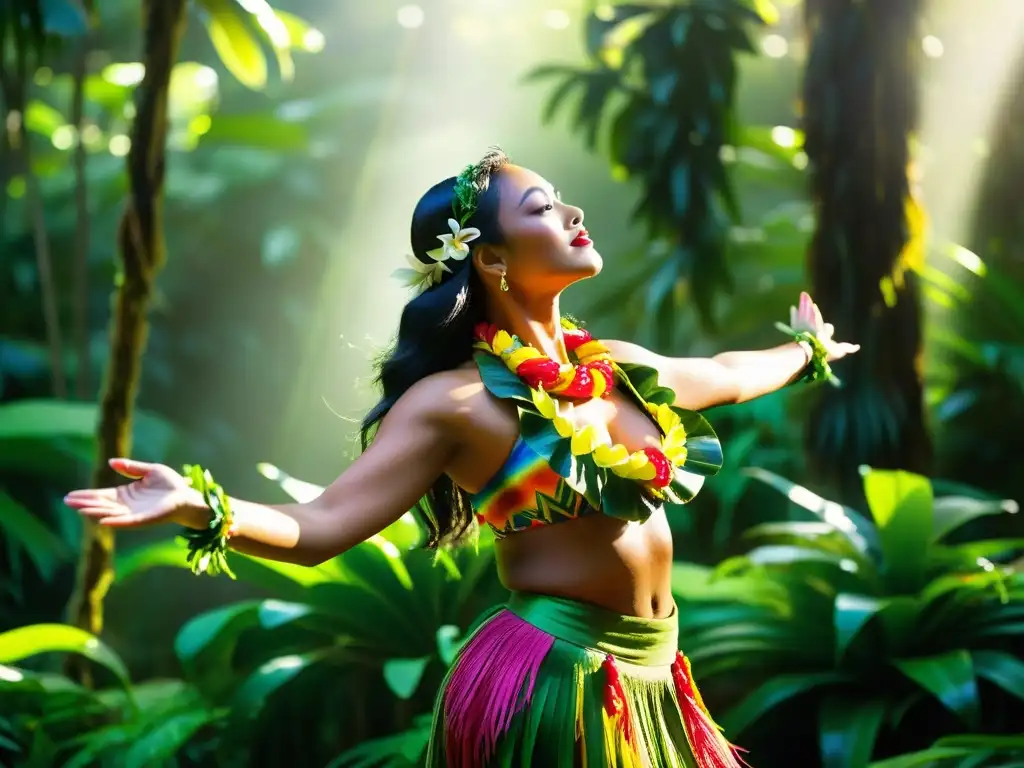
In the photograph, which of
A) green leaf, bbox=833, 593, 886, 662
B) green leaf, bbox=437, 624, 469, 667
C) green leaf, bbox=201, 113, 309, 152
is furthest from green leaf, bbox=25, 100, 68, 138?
green leaf, bbox=833, 593, 886, 662

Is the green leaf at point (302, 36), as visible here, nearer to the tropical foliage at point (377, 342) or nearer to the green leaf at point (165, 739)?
the tropical foliage at point (377, 342)

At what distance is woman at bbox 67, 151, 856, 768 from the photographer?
5.57 ft

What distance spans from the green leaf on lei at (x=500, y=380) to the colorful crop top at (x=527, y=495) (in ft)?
0.21

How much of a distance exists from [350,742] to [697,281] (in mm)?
2307

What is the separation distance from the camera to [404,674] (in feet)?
9.68

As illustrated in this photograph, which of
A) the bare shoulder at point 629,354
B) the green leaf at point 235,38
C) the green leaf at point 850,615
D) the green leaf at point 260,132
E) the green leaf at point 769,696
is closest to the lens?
the bare shoulder at point 629,354

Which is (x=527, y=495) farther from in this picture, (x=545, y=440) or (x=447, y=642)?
(x=447, y=642)

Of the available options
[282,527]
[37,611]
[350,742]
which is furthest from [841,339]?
[37,611]

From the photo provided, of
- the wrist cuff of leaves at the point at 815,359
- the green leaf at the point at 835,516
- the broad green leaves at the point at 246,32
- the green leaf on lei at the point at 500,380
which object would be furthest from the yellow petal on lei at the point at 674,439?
the broad green leaves at the point at 246,32

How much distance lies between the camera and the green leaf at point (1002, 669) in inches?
112

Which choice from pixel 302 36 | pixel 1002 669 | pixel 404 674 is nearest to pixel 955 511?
pixel 1002 669

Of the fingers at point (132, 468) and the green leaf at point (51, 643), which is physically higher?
the fingers at point (132, 468)

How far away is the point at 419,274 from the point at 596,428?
39 cm

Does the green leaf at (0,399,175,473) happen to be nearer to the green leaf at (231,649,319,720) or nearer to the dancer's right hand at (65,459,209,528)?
the green leaf at (231,649,319,720)
